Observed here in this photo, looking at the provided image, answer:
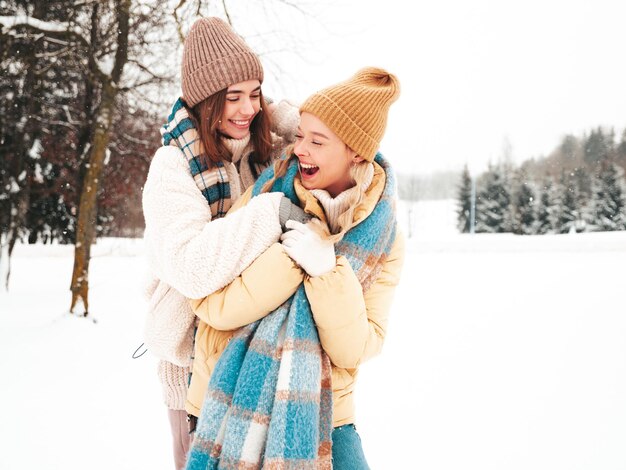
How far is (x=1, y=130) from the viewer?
29.1 feet

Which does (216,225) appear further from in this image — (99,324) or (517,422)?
(99,324)

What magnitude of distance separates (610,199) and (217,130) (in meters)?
35.6

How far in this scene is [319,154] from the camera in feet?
5.27

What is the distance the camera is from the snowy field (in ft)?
13.5

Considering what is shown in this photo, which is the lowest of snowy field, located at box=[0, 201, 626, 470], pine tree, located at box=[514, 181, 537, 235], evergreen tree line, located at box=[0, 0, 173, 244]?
snowy field, located at box=[0, 201, 626, 470]

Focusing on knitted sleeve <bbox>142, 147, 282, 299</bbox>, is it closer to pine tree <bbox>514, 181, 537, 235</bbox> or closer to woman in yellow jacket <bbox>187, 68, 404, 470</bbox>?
woman in yellow jacket <bbox>187, 68, 404, 470</bbox>

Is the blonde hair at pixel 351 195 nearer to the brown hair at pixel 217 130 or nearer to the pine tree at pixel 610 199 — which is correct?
the brown hair at pixel 217 130

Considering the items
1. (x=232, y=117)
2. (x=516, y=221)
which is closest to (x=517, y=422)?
(x=232, y=117)

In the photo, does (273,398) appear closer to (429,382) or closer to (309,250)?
(309,250)

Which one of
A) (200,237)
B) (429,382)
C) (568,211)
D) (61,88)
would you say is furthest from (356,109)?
(568,211)

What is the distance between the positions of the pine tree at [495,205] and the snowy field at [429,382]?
28.7 m

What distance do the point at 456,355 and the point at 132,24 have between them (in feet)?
21.3

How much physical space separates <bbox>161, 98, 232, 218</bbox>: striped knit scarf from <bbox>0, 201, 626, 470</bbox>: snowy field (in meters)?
2.96

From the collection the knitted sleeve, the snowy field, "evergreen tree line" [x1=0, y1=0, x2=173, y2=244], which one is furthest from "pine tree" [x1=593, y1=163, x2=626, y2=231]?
the knitted sleeve
